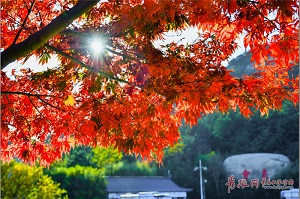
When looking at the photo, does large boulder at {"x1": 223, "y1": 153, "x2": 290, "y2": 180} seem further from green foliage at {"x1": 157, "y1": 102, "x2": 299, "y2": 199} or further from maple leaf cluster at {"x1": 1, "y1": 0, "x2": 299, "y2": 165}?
maple leaf cluster at {"x1": 1, "y1": 0, "x2": 299, "y2": 165}

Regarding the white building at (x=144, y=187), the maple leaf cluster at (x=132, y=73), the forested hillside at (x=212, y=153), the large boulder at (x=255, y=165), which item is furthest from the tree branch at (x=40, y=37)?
the large boulder at (x=255, y=165)

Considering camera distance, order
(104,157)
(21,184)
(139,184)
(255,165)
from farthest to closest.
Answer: (139,184), (104,157), (255,165), (21,184)

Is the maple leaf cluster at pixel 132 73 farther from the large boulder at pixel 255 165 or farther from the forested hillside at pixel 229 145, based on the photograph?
the large boulder at pixel 255 165

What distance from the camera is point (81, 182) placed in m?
16.5

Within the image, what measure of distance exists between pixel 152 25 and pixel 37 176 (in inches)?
310

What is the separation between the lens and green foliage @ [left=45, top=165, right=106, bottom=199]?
53.8 feet

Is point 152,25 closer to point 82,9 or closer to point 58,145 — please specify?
point 82,9

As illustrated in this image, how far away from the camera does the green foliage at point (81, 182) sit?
53.8 feet

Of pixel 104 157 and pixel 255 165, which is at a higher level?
pixel 104 157

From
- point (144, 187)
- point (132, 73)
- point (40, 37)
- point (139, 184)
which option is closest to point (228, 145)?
point (144, 187)

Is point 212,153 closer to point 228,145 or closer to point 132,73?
point 228,145

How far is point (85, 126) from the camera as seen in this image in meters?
2.54

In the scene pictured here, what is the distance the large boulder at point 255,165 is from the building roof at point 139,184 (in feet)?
7.41

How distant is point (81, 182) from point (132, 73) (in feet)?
47.1
